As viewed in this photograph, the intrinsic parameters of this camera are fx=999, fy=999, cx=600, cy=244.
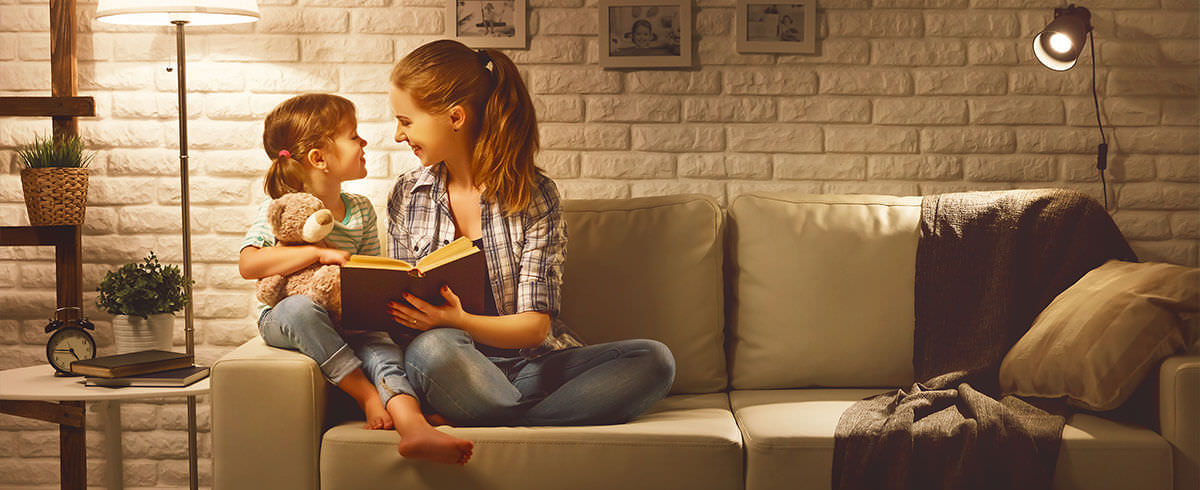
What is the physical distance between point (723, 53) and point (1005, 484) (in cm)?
136

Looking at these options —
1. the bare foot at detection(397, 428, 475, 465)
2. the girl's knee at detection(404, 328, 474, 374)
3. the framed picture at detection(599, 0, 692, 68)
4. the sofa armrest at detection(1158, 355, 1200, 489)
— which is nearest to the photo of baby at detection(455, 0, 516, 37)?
the framed picture at detection(599, 0, 692, 68)

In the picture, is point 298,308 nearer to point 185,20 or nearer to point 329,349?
point 329,349

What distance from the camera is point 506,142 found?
83.0 inches

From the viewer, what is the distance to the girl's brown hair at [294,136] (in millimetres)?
2240

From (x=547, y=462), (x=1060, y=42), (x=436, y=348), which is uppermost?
(x=1060, y=42)

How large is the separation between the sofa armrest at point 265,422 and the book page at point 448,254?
29 cm

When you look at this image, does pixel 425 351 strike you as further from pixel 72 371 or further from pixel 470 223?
pixel 72 371

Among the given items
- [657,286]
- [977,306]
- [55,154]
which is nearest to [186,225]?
[55,154]

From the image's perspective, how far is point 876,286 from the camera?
238cm

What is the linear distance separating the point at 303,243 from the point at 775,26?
1.37 meters

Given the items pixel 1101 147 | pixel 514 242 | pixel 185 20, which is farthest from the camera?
pixel 1101 147

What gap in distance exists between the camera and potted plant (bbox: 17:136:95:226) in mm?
2416

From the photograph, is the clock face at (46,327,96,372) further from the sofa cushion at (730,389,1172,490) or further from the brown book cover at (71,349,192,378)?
the sofa cushion at (730,389,1172,490)

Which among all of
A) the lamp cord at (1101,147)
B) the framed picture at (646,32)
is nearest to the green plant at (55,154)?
the framed picture at (646,32)
